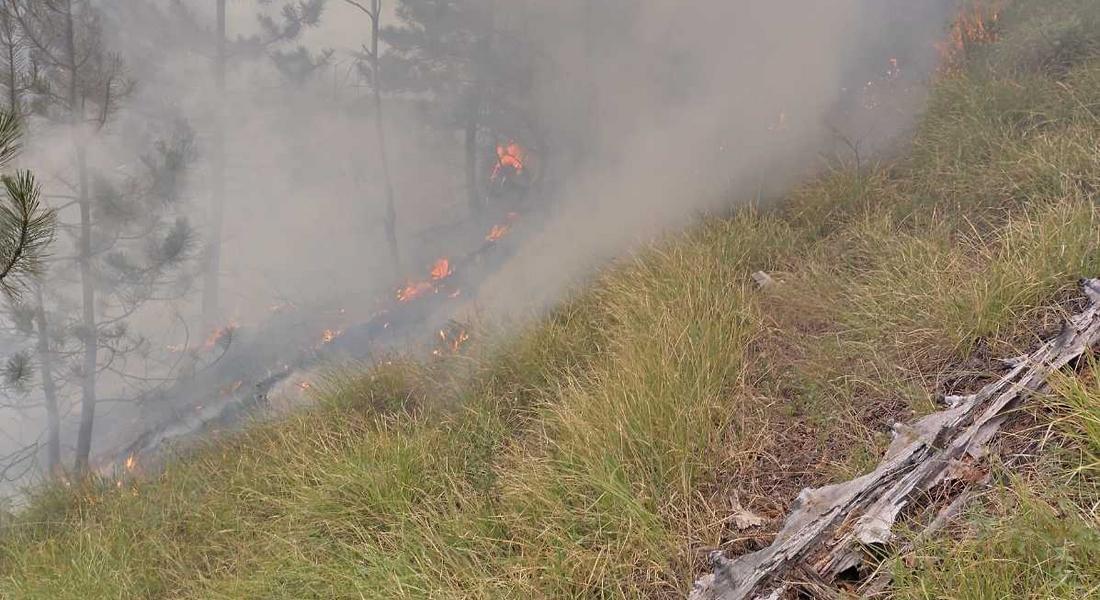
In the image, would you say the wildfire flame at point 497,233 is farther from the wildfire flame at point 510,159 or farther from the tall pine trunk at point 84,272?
the tall pine trunk at point 84,272

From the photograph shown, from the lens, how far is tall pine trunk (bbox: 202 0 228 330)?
6.66 meters

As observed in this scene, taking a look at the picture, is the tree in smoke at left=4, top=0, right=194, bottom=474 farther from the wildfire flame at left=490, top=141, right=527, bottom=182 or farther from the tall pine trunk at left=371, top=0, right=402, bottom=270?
the wildfire flame at left=490, top=141, right=527, bottom=182

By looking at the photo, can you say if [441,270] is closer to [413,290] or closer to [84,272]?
[413,290]

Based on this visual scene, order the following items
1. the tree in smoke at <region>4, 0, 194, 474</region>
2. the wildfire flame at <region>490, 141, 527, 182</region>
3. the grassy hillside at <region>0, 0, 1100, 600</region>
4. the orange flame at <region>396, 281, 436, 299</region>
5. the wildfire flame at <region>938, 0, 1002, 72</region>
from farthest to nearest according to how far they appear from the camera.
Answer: the wildfire flame at <region>490, 141, 527, 182</region>
the orange flame at <region>396, 281, 436, 299</region>
the tree in smoke at <region>4, 0, 194, 474</region>
the wildfire flame at <region>938, 0, 1002, 72</region>
the grassy hillside at <region>0, 0, 1100, 600</region>

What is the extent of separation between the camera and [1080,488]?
1418 mm

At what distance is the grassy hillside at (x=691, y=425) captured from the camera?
5.78 feet

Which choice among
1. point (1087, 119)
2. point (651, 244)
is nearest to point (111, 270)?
point (651, 244)

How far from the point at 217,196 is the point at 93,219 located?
119cm

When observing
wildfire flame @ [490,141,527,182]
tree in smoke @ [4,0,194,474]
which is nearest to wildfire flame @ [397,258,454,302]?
wildfire flame @ [490,141,527,182]

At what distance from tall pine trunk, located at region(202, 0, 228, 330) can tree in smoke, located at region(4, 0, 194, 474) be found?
28 cm

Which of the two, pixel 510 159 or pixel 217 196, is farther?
pixel 217 196

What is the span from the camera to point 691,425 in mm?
2180

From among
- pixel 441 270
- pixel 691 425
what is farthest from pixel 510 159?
pixel 691 425

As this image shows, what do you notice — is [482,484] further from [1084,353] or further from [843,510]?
[1084,353]
